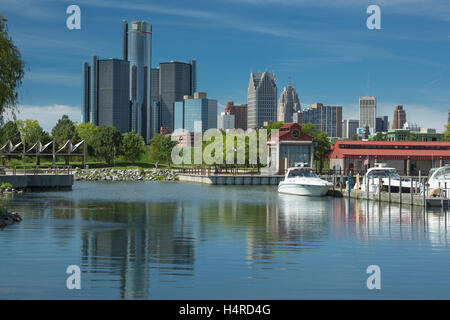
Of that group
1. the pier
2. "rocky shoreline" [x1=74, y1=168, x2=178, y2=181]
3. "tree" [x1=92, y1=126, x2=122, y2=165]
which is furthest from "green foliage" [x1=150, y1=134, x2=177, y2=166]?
the pier

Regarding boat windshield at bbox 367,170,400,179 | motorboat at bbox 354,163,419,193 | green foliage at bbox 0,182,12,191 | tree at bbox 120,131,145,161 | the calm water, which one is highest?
→ tree at bbox 120,131,145,161

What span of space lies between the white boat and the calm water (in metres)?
18.5

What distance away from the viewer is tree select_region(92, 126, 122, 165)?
13538cm

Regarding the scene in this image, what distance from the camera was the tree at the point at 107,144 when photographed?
135m

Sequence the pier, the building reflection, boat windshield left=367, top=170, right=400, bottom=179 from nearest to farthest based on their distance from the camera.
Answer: the building reflection → boat windshield left=367, top=170, right=400, bottom=179 → the pier

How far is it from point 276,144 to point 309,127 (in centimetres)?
2345

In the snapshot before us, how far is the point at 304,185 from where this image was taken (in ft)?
170

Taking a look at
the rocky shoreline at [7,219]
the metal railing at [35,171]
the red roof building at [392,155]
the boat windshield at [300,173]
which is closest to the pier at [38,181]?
the metal railing at [35,171]

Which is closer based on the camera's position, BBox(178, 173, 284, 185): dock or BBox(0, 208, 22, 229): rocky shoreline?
BBox(0, 208, 22, 229): rocky shoreline

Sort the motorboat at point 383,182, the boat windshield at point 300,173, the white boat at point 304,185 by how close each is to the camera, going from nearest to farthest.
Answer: the motorboat at point 383,182 → the white boat at point 304,185 → the boat windshield at point 300,173

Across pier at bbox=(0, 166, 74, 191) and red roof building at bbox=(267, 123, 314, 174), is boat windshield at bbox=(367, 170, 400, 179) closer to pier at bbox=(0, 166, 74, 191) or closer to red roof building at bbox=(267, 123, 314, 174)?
pier at bbox=(0, 166, 74, 191)

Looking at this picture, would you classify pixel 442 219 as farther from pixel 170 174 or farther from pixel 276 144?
pixel 170 174

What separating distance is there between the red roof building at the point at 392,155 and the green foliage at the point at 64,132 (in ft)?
231

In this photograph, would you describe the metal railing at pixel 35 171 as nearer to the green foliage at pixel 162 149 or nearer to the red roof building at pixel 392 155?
the red roof building at pixel 392 155
